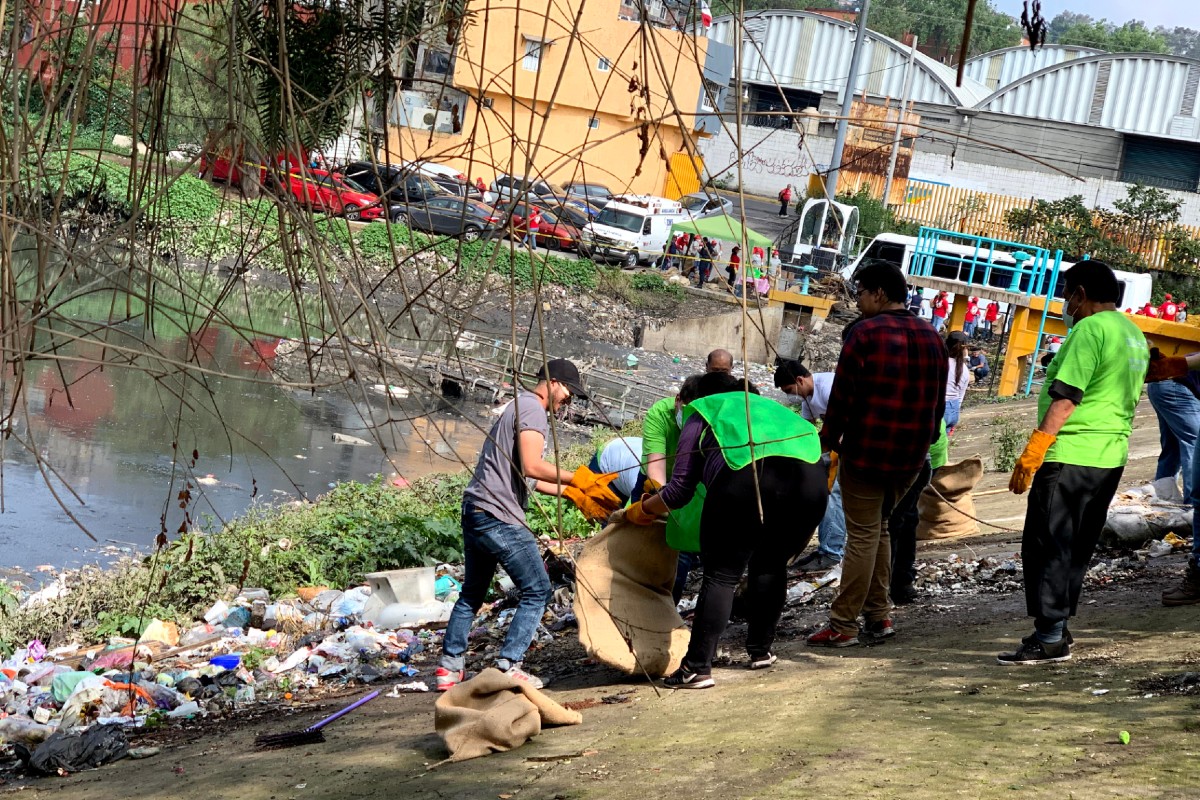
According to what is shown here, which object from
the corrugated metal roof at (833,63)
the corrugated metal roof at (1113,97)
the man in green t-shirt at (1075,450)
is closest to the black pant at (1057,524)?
the man in green t-shirt at (1075,450)

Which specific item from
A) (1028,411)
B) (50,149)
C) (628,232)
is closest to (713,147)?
(628,232)

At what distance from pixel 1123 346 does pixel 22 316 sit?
399 centimetres

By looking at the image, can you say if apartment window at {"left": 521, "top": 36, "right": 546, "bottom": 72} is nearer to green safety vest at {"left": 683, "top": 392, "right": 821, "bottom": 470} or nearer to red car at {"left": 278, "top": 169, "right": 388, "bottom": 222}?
red car at {"left": 278, "top": 169, "right": 388, "bottom": 222}

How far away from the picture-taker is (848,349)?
17.3 feet

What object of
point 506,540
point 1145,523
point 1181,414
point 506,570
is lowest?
point 506,570

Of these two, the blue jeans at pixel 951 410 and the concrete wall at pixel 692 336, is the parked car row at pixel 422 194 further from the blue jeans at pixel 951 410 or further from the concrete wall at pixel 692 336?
the concrete wall at pixel 692 336

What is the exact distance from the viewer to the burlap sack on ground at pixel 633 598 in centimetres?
535

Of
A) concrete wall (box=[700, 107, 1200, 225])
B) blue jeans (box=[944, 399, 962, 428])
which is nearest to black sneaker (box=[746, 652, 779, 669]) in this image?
blue jeans (box=[944, 399, 962, 428])

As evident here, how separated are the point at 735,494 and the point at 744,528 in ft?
0.52

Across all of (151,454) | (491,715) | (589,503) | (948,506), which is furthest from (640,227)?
(491,715)

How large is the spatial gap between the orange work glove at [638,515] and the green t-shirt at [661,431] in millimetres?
557

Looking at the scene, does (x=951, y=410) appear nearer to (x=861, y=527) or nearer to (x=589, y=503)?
(x=589, y=503)

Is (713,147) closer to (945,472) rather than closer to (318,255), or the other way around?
(945,472)

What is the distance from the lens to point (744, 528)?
16.1ft
